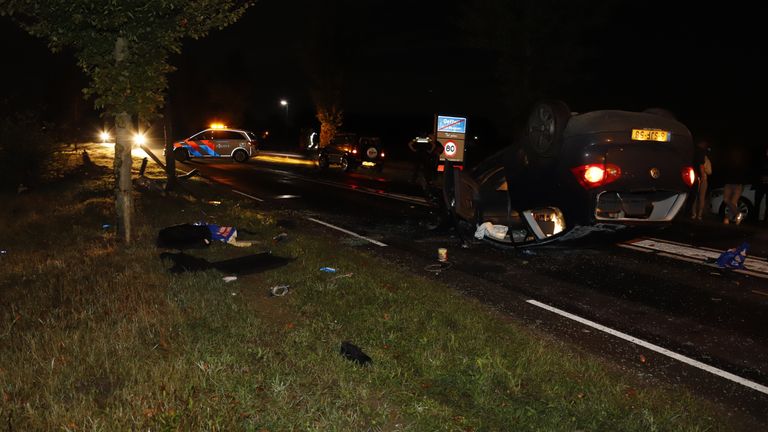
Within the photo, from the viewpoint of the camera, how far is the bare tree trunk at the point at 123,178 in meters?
8.33

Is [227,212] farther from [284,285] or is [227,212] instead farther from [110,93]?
[284,285]

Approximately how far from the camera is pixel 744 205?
39.8ft

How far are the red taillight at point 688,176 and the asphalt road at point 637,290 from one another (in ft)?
2.78

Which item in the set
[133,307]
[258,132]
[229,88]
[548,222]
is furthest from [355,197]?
[229,88]

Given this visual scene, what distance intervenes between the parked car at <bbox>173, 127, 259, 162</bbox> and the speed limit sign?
46.1ft

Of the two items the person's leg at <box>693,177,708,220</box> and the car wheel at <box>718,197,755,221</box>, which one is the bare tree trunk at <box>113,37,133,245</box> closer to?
the person's leg at <box>693,177,708,220</box>

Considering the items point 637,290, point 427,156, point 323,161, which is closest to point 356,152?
point 323,161

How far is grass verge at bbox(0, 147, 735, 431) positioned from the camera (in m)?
3.44

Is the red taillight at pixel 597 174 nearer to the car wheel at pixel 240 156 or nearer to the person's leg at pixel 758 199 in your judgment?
the person's leg at pixel 758 199

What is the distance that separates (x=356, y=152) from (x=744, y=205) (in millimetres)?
17248

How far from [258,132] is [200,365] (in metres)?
71.3

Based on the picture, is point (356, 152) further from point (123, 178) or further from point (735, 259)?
point (735, 259)

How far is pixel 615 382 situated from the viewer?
4164 mm

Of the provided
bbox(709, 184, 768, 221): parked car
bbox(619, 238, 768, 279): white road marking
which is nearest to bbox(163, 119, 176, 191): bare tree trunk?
bbox(619, 238, 768, 279): white road marking
